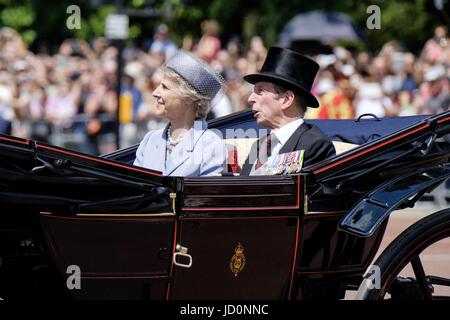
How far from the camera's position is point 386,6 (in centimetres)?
1950

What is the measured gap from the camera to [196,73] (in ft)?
14.8

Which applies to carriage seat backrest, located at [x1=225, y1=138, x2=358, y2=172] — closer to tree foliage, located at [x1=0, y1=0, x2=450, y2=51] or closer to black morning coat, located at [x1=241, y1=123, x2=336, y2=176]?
black morning coat, located at [x1=241, y1=123, x2=336, y2=176]

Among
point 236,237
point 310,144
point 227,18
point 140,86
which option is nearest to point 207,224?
point 236,237

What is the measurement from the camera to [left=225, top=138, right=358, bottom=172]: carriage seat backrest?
479 centimetres

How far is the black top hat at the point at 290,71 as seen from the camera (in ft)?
14.8

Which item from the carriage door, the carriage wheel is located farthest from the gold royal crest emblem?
the carriage wheel

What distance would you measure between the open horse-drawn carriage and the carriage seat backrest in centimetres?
70

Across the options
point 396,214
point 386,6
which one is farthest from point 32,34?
point 396,214

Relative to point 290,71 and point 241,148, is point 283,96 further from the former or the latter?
point 241,148

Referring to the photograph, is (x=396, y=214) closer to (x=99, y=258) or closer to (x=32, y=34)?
(x=99, y=258)

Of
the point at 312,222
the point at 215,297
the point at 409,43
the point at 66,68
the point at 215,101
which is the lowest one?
the point at 215,297

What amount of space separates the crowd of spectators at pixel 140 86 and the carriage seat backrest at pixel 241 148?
564 cm

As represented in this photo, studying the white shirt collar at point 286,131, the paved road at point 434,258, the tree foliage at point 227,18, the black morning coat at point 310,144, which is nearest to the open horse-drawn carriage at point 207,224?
the black morning coat at point 310,144

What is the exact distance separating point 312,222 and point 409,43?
1665cm
